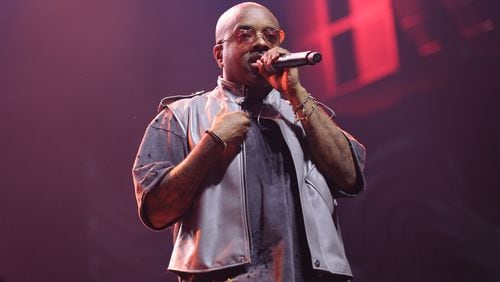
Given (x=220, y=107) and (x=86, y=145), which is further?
(x=86, y=145)

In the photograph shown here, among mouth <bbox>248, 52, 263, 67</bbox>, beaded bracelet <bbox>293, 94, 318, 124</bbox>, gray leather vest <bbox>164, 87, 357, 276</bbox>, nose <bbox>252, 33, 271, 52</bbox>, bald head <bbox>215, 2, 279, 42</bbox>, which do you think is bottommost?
gray leather vest <bbox>164, 87, 357, 276</bbox>

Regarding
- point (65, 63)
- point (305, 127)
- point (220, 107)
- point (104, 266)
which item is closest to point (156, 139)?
point (220, 107)

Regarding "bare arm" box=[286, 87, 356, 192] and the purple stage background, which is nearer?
"bare arm" box=[286, 87, 356, 192]

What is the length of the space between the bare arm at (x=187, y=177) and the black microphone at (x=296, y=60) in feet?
0.54

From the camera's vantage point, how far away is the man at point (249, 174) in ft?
4.77

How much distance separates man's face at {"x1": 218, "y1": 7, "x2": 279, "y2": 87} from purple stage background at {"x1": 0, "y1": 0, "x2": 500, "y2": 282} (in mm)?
1163

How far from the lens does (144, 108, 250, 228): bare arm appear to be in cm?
147

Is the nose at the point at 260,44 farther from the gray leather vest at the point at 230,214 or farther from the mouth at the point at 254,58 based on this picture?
the gray leather vest at the point at 230,214

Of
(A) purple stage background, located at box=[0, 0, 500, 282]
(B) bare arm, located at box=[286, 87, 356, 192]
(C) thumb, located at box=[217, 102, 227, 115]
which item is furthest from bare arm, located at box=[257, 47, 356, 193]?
(A) purple stage background, located at box=[0, 0, 500, 282]

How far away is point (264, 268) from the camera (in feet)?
4.74

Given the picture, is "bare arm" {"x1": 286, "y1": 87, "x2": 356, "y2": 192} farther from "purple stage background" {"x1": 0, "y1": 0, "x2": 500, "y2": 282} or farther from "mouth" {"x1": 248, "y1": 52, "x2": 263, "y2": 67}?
"purple stage background" {"x1": 0, "y1": 0, "x2": 500, "y2": 282}

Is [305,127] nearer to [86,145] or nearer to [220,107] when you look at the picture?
[220,107]

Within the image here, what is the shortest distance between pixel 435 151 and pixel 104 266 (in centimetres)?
140

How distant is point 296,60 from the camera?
1.53m
